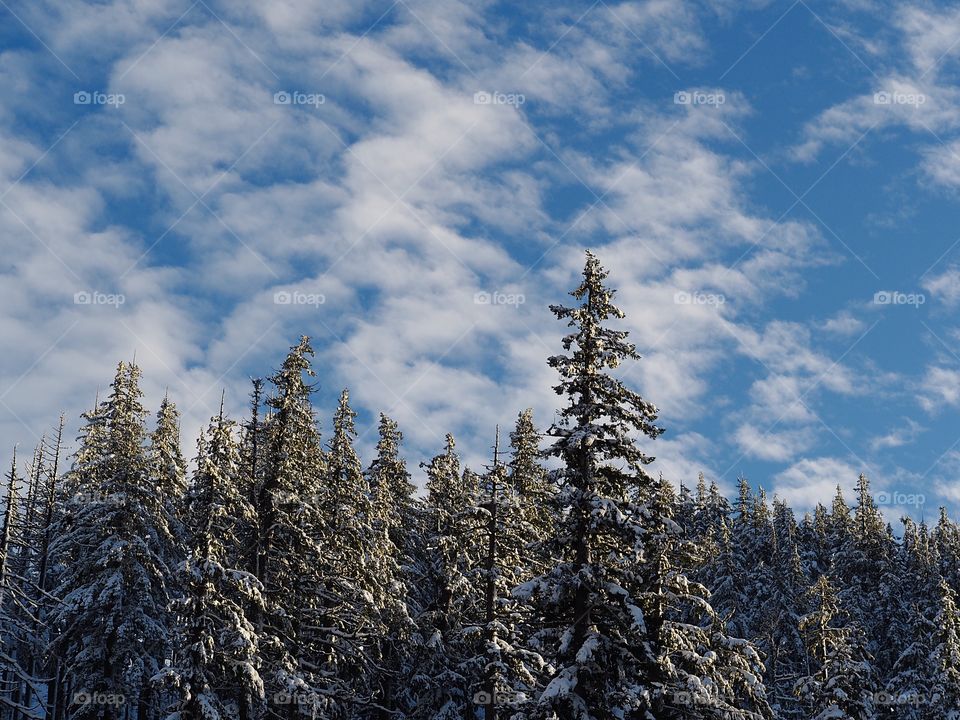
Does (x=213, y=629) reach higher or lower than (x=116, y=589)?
lower

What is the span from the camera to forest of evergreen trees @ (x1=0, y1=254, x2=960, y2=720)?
2250cm

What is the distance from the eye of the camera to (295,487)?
103 ft

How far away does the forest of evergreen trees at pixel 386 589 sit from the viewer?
886 inches

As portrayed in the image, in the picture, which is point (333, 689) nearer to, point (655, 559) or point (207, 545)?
point (207, 545)

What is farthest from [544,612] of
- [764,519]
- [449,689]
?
[764,519]

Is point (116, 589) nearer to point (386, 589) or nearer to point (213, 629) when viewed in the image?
point (213, 629)

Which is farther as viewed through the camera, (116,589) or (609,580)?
(116,589)

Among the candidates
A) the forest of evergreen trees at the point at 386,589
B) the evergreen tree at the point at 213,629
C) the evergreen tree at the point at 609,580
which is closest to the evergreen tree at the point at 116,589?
the forest of evergreen trees at the point at 386,589

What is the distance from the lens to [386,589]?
3672cm

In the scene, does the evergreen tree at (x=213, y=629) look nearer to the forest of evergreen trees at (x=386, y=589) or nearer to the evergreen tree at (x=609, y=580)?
the forest of evergreen trees at (x=386, y=589)

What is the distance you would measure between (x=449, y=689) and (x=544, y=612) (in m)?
17.2

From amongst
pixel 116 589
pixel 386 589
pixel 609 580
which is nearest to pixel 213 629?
pixel 116 589

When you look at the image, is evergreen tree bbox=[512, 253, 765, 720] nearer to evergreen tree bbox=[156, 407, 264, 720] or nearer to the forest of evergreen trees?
the forest of evergreen trees

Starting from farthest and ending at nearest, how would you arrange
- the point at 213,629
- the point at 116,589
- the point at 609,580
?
1. the point at 116,589
2. the point at 213,629
3. the point at 609,580
